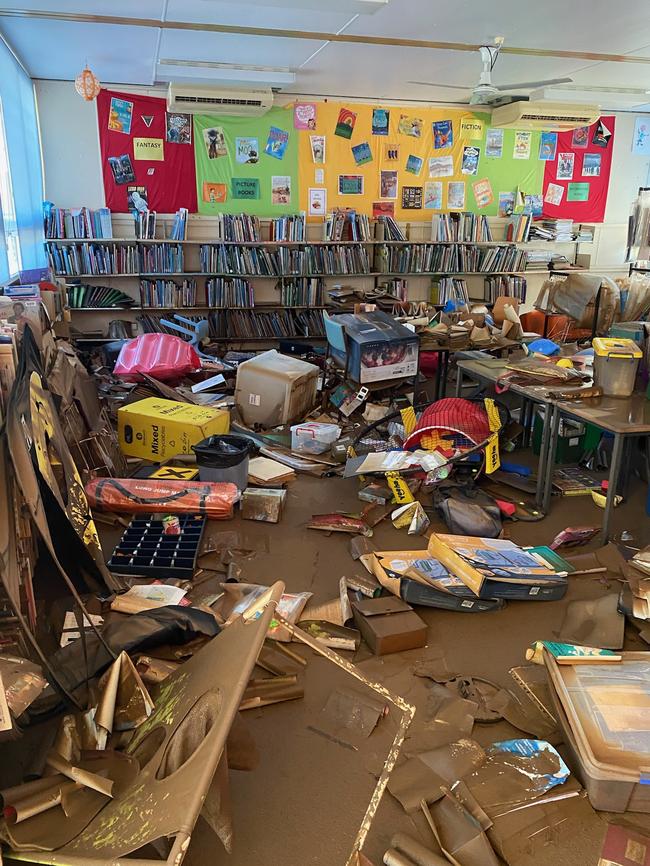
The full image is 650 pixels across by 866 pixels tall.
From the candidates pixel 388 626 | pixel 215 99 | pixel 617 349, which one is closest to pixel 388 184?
pixel 215 99

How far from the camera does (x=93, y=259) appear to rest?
6.88 metres

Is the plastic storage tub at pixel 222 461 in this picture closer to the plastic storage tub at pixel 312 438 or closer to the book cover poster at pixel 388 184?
the plastic storage tub at pixel 312 438

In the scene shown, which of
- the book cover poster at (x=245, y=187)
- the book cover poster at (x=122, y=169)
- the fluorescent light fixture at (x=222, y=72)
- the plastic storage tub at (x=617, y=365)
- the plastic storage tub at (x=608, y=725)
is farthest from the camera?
the book cover poster at (x=245, y=187)

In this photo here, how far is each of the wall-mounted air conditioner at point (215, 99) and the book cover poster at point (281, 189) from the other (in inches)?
37.5

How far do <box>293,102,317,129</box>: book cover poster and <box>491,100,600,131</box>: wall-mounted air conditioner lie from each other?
85.4 inches

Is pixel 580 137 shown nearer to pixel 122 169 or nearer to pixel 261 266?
pixel 261 266

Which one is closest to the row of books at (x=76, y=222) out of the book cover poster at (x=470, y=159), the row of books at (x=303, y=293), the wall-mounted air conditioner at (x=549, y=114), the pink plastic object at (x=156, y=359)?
the pink plastic object at (x=156, y=359)

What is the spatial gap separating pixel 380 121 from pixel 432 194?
41.3 inches

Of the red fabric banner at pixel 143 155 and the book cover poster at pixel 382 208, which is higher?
the red fabric banner at pixel 143 155

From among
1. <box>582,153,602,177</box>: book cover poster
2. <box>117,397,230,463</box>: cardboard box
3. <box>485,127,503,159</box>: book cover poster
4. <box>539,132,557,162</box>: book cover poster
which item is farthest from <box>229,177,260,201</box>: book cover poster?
<box>582,153,602,177</box>: book cover poster

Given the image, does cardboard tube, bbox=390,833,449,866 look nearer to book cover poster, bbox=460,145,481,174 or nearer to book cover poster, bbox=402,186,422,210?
book cover poster, bbox=402,186,422,210

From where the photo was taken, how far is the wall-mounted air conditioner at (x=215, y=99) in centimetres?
625

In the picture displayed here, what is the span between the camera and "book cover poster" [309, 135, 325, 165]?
24.5 ft

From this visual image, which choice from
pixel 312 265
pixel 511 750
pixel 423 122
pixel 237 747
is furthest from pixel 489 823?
pixel 423 122
